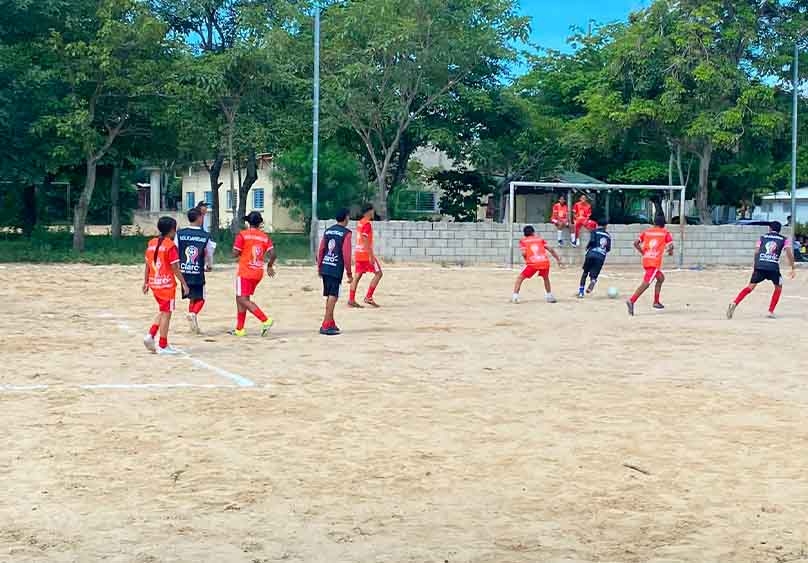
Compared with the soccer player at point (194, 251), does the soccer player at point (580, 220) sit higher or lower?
higher

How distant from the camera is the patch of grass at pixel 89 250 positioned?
28.8m

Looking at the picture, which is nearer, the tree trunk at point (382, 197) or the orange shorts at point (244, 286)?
the orange shorts at point (244, 286)

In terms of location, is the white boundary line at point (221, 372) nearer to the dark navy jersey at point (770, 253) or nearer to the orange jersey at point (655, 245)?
the orange jersey at point (655, 245)

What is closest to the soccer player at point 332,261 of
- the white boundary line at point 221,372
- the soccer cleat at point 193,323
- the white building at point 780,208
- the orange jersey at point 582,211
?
the soccer cleat at point 193,323

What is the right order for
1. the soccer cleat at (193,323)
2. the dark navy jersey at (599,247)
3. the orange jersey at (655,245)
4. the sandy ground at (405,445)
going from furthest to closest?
the dark navy jersey at (599,247) < the orange jersey at (655,245) < the soccer cleat at (193,323) < the sandy ground at (405,445)

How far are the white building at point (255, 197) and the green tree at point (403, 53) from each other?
57.4ft

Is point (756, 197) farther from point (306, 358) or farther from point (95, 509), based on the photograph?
point (95, 509)

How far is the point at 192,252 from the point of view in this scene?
43.5ft

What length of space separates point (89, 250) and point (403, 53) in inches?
429

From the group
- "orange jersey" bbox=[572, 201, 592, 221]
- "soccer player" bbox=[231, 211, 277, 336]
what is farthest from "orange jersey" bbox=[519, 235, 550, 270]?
"orange jersey" bbox=[572, 201, 592, 221]

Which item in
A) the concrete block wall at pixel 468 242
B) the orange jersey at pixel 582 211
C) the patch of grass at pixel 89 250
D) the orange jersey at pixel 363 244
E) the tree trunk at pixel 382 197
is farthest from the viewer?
the tree trunk at pixel 382 197

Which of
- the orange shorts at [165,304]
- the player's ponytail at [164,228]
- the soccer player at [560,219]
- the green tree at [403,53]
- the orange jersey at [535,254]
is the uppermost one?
the green tree at [403,53]

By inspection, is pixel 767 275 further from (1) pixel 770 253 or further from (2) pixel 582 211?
(2) pixel 582 211

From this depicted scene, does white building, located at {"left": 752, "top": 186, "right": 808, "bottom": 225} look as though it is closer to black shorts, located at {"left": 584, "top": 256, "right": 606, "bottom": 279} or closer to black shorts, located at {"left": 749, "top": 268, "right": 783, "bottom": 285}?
black shorts, located at {"left": 584, "top": 256, "right": 606, "bottom": 279}
